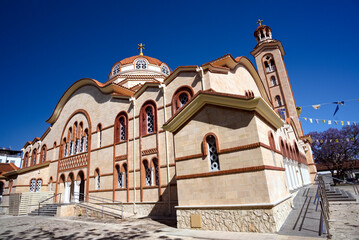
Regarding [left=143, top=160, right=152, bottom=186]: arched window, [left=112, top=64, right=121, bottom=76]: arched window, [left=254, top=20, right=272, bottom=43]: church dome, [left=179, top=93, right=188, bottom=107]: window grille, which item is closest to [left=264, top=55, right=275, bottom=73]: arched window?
[left=254, top=20, right=272, bottom=43]: church dome

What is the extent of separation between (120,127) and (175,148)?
25.3ft

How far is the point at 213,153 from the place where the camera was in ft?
26.8

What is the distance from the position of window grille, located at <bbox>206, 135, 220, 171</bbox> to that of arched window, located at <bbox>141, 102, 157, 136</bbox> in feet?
19.5

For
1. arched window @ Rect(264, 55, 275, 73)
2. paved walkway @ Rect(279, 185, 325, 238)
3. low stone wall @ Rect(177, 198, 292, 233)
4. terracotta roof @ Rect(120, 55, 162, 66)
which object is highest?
arched window @ Rect(264, 55, 275, 73)

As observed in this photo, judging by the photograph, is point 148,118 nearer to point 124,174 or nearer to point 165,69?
point 124,174

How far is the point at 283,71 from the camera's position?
99.6 ft

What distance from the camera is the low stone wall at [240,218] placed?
6.55 metres

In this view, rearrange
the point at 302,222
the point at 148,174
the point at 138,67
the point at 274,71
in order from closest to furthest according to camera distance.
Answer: the point at 302,222 < the point at 148,174 < the point at 138,67 < the point at 274,71

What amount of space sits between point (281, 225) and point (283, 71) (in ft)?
90.9

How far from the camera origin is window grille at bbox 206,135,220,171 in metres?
7.98

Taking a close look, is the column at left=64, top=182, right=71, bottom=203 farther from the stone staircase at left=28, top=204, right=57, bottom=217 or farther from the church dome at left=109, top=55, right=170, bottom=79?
the church dome at left=109, top=55, right=170, bottom=79

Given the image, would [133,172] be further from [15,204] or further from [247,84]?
[15,204]

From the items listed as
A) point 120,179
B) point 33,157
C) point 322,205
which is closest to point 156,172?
point 120,179

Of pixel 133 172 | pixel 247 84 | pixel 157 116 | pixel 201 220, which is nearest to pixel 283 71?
pixel 247 84
